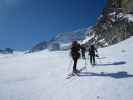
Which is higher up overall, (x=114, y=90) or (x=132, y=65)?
(x=132, y=65)

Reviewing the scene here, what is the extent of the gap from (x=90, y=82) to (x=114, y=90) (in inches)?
101

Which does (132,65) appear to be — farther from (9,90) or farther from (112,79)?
(9,90)

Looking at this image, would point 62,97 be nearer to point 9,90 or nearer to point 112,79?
point 112,79

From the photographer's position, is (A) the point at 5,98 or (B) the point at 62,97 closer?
(B) the point at 62,97

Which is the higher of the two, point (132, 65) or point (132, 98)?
point (132, 65)

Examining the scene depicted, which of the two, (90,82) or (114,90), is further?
(90,82)

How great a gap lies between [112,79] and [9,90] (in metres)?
7.80

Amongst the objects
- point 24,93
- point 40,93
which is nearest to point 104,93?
point 40,93

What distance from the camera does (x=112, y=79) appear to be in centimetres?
1463

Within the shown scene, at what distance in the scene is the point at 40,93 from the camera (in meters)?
14.3

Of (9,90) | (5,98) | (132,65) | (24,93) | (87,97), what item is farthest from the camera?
(132,65)

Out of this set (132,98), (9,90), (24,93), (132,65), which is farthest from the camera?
(132,65)

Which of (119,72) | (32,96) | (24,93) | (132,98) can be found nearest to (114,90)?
(132,98)

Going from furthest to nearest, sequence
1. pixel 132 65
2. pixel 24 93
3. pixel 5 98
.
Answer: pixel 132 65
pixel 24 93
pixel 5 98
